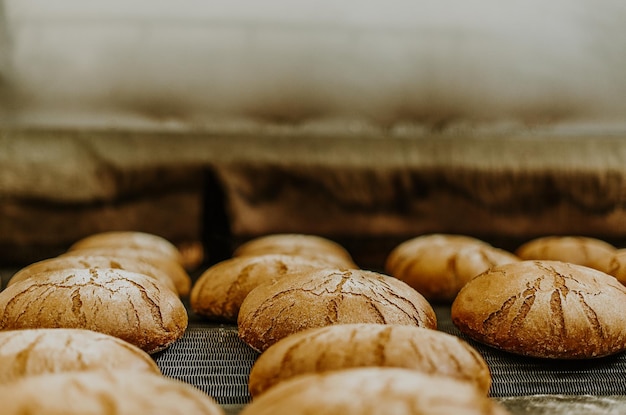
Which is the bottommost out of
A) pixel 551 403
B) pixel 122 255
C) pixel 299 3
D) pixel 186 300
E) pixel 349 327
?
pixel 186 300

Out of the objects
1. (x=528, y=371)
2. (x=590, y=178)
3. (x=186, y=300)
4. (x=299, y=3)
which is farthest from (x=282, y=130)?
(x=528, y=371)

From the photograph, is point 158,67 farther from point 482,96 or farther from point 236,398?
point 236,398

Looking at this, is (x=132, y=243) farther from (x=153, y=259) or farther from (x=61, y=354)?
(x=61, y=354)

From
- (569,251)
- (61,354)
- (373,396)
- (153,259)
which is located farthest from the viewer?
(569,251)

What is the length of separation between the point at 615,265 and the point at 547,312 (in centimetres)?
54

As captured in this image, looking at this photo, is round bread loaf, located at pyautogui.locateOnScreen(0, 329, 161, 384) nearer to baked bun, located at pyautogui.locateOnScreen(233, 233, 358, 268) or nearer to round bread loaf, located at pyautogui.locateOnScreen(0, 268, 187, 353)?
round bread loaf, located at pyautogui.locateOnScreen(0, 268, 187, 353)

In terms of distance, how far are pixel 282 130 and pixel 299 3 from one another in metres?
0.55

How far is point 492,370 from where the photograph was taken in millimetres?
1296

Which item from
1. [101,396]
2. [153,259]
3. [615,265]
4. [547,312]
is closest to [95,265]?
[153,259]

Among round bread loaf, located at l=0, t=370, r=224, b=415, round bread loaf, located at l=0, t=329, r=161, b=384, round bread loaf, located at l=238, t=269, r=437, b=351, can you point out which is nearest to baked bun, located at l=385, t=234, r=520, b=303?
round bread loaf, located at l=238, t=269, r=437, b=351

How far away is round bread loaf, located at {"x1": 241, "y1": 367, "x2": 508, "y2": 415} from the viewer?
75 centimetres

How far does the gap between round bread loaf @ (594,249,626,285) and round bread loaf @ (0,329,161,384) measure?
1.34m

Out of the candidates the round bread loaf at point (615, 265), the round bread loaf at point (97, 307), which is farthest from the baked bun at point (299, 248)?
the round bread loaf at point (615, 265)

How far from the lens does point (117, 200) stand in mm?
2479
